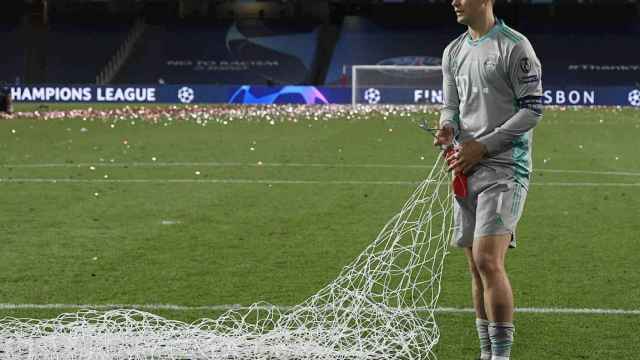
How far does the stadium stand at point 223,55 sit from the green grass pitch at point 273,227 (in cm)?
2937

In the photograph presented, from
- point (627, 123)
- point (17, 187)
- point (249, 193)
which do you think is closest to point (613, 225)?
point (249, 193)

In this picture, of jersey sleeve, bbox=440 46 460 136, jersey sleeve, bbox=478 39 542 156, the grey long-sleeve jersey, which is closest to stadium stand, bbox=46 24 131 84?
jersey sleeve, bbox=440 46 460 136

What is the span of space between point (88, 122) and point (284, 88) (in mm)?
12707

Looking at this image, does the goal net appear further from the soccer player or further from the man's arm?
the soccer player

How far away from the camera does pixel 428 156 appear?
20828 mm

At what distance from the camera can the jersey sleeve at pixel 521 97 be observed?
233 inches

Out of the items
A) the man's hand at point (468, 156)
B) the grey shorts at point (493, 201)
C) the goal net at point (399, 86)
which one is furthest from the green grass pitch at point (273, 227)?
the goal net at point (399, 86)

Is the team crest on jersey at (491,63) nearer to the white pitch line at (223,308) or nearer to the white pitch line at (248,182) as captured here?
the white pitch line at (223,308)

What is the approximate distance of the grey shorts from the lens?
5.97 meters

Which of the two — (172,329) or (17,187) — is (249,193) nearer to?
(17,187)

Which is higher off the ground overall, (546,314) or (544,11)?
(546,314)

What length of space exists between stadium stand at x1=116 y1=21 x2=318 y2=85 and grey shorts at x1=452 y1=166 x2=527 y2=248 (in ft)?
155

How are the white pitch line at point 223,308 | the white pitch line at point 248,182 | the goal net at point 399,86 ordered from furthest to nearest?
Answer: the goal net at point 399,86, the white pitch line at point 248,182, the white pitch line at point 223,308

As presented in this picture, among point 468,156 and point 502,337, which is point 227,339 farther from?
point 468,156
